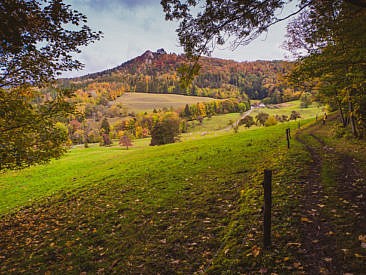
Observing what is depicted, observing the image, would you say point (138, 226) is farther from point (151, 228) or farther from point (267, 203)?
point (267, 203)

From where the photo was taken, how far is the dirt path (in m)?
4.39

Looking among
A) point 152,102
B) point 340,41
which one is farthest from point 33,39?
point 152,102

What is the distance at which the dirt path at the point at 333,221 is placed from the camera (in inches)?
173

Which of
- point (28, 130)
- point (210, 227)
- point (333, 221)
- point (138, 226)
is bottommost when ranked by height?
point (138, 226)

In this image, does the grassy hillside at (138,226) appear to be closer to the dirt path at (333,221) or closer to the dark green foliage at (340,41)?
the dirt path at (333,221)

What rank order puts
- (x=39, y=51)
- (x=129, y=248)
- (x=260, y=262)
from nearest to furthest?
A: (x=260, y=262) → (x=129, y=248) → (x=39, y=51)

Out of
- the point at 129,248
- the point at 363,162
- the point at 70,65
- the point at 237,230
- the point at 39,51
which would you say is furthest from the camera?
the point at 363,162

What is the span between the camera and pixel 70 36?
31.3 feet

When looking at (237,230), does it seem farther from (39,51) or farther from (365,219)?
(39,51)

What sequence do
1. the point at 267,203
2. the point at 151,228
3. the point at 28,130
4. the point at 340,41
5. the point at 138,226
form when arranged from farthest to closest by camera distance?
the point at 340,41, the point at 28,130, the point at 138,226, the point at 151,228, the point at 267,203

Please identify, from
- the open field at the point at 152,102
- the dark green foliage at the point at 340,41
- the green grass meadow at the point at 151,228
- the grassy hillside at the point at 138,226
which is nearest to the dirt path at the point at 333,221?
the green grass meadow at the point at 151,228

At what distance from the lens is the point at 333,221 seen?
5.85 metres

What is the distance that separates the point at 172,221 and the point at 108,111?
515ft

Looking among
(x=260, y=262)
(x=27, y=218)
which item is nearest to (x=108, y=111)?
(x=27, y=218)
